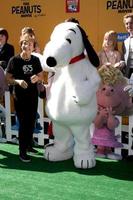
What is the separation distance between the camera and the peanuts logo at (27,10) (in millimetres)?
8906

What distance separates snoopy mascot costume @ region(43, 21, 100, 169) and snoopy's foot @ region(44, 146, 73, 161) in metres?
0.20

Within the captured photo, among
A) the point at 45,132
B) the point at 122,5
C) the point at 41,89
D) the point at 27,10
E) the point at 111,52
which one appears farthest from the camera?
the point at 27,10

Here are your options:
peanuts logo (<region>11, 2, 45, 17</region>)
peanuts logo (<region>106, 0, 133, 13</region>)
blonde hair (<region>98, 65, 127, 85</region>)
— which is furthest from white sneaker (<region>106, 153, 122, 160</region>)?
peanuts logo (<region>11, 2, 45, 17</region>)

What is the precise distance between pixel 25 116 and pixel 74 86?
748mm

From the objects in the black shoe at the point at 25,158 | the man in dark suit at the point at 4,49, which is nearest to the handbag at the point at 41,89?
the black shoe at the point at 25,158

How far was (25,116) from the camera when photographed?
195 inches

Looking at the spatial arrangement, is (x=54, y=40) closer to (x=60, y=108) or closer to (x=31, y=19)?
(x=60, y=108)

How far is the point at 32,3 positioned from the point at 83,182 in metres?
5.51

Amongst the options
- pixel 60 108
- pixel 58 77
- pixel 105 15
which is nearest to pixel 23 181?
pixel 60 108

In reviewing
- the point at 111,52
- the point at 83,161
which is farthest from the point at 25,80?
the point at 111,52

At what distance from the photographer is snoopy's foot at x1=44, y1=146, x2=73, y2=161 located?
4.98 m

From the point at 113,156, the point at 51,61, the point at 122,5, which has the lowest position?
the point at 113,156

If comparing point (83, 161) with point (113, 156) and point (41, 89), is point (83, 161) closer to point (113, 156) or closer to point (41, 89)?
point (113, 156)

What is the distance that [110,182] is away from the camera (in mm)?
4324
